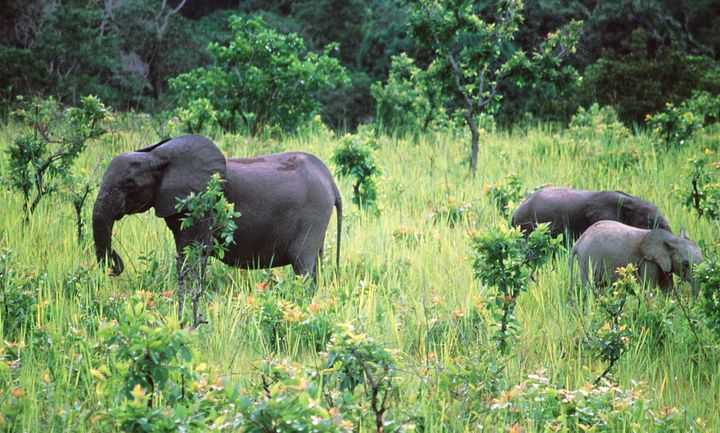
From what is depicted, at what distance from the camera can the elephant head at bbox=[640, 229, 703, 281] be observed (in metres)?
4.96

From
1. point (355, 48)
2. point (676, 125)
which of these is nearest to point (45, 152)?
point (676, 125)

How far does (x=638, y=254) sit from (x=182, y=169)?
2.77 m

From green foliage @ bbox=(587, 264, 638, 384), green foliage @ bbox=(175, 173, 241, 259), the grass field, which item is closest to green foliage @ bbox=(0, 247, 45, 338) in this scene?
the grass field

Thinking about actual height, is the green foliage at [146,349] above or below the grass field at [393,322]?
above

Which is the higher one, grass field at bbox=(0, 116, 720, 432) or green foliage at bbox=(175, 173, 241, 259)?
green foliage at bbox=(175, 173, 241, 259)

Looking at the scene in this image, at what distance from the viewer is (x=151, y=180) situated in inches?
202

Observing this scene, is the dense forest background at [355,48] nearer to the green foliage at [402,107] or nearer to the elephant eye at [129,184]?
the green foliage at [402,107]

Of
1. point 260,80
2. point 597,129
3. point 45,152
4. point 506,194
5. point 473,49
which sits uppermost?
point 473,49

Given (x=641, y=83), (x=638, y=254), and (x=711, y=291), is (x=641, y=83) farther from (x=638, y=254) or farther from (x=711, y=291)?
(x=711, y=291)

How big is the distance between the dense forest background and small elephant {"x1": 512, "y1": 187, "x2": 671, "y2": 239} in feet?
25.7

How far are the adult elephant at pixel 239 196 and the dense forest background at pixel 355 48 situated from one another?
8.40m

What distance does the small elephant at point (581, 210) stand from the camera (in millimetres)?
6039

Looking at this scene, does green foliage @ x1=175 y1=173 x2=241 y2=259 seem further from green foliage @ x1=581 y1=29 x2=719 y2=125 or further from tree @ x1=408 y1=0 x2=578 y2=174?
green foliage @ x1=581 y1=29 x2=719 y2=125

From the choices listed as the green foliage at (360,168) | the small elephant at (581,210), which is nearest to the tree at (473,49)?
the green foliage at (360,168)
